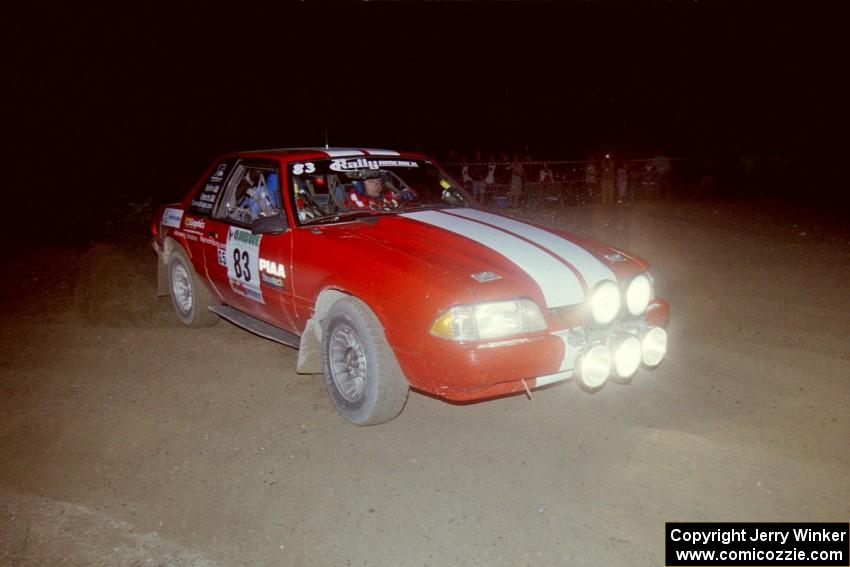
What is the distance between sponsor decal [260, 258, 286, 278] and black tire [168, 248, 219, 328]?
1290mm

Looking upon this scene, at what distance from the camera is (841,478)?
3574mm

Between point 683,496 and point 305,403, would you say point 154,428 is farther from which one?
point 683,496

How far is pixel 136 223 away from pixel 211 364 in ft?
26.2

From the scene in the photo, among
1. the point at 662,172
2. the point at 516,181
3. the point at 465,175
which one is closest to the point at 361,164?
the point at 465,175

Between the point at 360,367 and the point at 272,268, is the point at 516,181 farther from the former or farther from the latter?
the point at 360,367

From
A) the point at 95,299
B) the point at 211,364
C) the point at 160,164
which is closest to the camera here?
the point at 211,364

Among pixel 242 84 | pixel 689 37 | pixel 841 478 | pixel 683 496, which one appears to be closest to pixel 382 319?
pixel 683 496

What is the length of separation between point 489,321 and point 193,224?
3311mm

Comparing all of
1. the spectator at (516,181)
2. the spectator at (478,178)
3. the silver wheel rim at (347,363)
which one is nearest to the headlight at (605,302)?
the silver wheel rim at (347,363)

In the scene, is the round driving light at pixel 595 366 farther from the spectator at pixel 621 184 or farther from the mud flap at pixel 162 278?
the spectator at pixel 621 184

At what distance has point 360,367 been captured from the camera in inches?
167

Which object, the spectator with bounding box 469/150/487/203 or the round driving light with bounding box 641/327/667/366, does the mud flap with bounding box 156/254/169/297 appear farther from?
the spectator with bounding box 469/150/487/203

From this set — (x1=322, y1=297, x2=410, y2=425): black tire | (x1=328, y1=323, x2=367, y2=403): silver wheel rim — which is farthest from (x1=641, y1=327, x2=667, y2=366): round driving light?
(x1=328, y1=323, x2=367, y2=403): silver wheel rim

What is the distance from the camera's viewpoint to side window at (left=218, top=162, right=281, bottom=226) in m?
5.33
